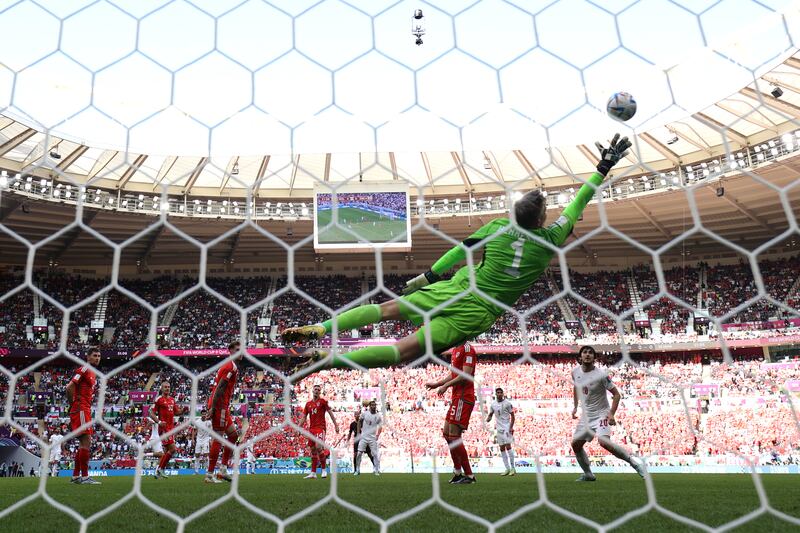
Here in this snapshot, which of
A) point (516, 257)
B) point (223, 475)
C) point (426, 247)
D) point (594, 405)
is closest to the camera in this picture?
point (516, 257)

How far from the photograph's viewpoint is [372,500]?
414 cm

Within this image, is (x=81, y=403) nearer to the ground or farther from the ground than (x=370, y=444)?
farther from the ground

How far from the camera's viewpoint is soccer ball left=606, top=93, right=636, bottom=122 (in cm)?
356

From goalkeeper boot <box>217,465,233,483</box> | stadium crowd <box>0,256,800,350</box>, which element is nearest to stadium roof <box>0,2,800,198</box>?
goalkeeper boot <box>217,465,233,483</box>

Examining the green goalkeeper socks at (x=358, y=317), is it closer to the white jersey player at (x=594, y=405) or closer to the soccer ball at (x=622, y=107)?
the soccer ball at (x=622, y=107)

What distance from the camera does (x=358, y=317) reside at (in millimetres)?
3293

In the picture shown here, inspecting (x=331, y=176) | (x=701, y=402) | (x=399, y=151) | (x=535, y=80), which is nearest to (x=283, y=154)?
(x=331, y=176)

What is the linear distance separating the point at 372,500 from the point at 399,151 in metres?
16.4

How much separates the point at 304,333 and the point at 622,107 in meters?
2.29

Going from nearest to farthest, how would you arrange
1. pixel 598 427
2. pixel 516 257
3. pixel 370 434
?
pixel 516 257 → pixel 598 427 → pixel 370 434

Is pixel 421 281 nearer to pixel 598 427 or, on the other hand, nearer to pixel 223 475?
pixel 598 427

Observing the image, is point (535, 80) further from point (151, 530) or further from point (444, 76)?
point (151, 530)

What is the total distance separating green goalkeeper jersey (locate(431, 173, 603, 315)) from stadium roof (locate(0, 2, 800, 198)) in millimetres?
304

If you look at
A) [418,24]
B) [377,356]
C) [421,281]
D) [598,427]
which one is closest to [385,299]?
[598,427]
